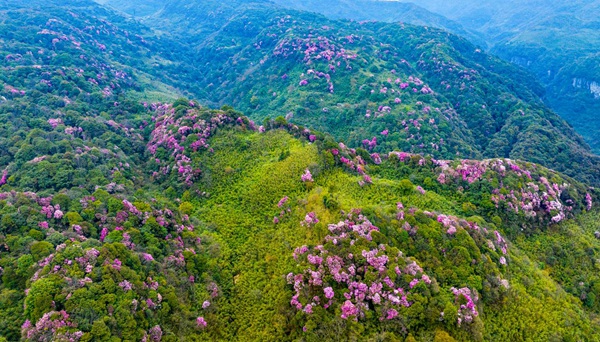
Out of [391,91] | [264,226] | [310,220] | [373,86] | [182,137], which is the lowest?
[182,137]

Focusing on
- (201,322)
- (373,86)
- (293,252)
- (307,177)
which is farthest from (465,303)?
(373,86)

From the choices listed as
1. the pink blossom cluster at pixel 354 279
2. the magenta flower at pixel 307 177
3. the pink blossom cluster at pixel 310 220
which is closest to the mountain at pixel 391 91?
the magenta flower at pixel 307 177

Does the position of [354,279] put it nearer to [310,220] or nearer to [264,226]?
[310,220]

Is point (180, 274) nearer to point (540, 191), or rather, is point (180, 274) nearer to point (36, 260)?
point (36, 260)

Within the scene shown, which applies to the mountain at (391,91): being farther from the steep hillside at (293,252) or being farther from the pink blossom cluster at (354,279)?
the pink blossom cluster at (354,279)

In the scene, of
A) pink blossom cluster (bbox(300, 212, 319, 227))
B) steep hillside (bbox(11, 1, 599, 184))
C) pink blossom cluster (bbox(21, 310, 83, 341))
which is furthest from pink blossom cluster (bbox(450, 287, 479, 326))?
steep hillside (bbox(11, 1, 599, 184))

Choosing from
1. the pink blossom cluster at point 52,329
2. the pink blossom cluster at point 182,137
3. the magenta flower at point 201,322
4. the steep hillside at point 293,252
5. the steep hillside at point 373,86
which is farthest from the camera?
the steep hillside at point 373,86

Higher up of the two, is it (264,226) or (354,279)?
(354,279)

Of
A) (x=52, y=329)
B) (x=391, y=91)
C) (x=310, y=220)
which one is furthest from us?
(x=391, y=91)

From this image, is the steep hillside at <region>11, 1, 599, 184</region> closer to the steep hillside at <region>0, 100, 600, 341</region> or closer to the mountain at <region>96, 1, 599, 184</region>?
the mountain at <region>96, 1, 599, 184</region>
